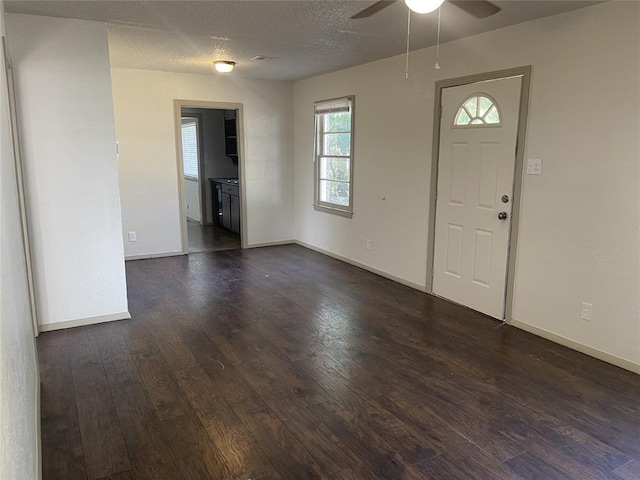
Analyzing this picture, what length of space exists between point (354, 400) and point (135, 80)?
15.7 ft

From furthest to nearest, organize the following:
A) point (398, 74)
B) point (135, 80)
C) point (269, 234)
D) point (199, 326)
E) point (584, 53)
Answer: point (269, 234)
point (135, 80)
point (398, 74)
point (199, 326)
point (584, 53)

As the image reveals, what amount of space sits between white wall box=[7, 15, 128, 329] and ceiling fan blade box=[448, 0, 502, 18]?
2.66 m

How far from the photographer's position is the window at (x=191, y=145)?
8566 mm

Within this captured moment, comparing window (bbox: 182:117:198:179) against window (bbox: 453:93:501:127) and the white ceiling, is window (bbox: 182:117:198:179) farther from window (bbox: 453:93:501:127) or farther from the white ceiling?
window (bbox: 453:93:501:127)

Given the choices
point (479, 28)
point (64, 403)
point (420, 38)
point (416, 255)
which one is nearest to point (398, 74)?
point (420, 38)

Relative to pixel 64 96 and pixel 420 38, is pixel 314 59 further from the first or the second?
pixel 64 96

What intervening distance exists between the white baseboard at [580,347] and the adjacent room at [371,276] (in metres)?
0.01

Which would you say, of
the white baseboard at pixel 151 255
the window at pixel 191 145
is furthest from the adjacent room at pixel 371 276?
the window at pixel 191 145

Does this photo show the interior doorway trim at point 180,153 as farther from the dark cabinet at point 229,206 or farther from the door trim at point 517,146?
the door trim at point 517,146

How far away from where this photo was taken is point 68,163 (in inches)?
139

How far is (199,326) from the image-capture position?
378 centimetres

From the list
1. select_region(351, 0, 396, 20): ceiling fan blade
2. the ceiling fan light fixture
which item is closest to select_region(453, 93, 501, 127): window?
select_region(351, 0, 396, 20): ceiling fan blade

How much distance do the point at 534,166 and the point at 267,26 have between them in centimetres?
229

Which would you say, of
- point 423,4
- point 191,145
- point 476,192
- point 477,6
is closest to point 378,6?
point 423,4
